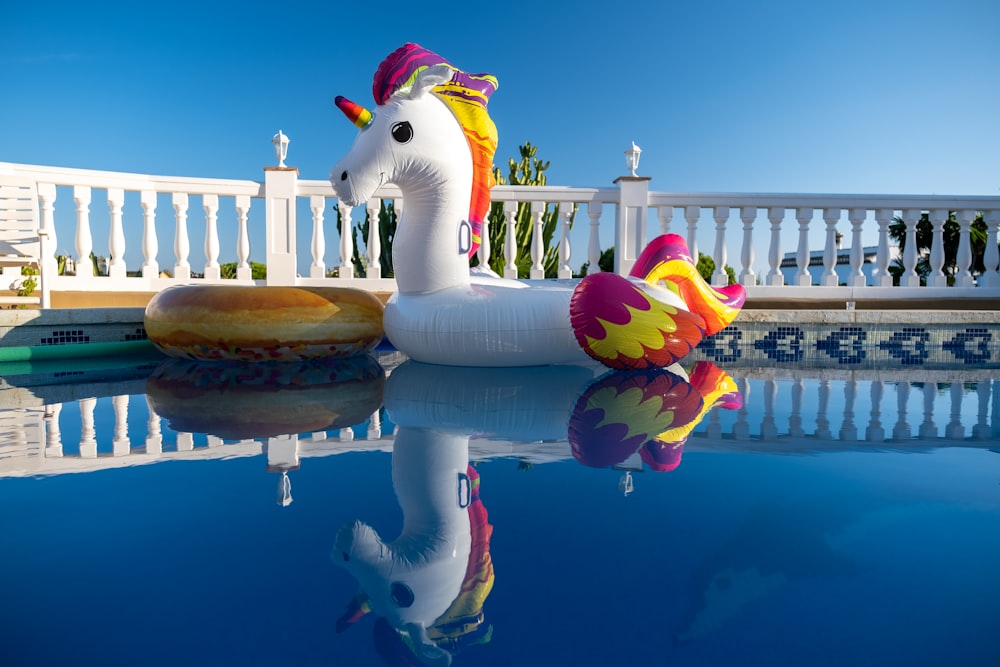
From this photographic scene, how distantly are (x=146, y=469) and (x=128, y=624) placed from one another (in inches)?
33.8

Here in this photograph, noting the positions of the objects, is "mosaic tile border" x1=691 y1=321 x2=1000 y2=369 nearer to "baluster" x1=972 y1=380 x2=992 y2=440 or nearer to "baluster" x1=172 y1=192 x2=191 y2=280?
"baluster" x1=972 y1=380 x2=992 y2=440

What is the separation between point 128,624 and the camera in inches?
33.0

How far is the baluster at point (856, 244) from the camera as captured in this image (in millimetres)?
5770

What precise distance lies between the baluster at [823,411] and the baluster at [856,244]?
10.8ft

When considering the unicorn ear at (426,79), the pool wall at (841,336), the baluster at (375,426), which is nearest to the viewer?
the baluster at (375,426)

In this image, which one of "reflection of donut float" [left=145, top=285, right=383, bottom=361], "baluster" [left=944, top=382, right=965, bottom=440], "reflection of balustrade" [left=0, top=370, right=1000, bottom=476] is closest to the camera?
"reflection of balustrade" [left=0, top=370, right=1000, bottom=476]

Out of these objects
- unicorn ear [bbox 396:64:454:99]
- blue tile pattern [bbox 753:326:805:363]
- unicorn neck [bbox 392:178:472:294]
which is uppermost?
unicorn ear [bbox 396:64:454:99]

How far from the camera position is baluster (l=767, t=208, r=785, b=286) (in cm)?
575

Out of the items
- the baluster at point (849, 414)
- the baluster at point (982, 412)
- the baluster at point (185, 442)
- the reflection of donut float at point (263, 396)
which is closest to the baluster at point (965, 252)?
the baluster at point (982, 412)

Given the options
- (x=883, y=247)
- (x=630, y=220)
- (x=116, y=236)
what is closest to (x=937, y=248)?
(x=883, y=247)

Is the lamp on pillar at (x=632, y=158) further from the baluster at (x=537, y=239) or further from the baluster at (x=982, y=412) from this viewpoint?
the baluster at (x=982, y=412)

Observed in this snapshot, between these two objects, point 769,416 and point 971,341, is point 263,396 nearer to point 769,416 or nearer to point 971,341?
point 769,416

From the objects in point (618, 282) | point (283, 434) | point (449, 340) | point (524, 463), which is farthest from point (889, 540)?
point (449, 340)

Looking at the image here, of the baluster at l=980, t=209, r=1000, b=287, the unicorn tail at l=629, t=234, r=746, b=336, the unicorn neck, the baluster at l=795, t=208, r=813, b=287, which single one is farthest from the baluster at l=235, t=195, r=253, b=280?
the baluster at l=980, t=209, r=1000, b=287
